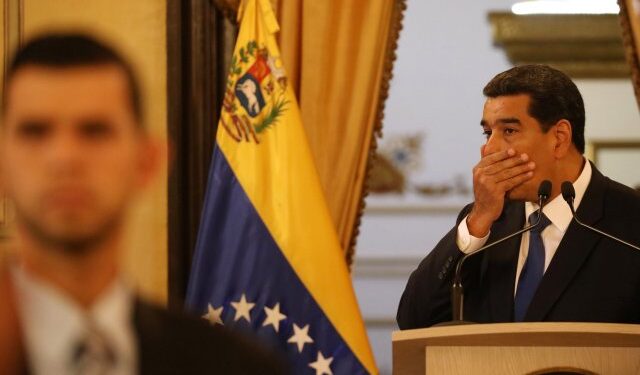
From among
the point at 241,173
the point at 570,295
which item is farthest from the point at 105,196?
the point at 241,173

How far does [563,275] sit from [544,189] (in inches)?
10.1

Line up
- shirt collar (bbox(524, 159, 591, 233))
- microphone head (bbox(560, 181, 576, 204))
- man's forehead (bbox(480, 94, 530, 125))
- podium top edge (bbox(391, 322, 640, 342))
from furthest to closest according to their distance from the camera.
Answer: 1. man's forehead (bbox(480, 94, 530, 125))
2. shirt collar (bbox(524, 159, 591, 233))
3. microphone head (bbox(560, 181, 576, 204))
4. podium top edge (bbox(391, 322, 640, 342))

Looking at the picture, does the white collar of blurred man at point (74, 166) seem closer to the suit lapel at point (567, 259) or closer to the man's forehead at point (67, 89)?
the man's forehead at point (67, 89)

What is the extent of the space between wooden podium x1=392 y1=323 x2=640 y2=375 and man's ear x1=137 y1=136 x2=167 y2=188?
5.95 ft

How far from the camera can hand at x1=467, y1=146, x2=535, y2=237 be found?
9.96ft

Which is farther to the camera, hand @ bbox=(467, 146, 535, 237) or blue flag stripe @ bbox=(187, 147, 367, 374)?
blue flag stripe @ bbox=(187, 147, 367, 374)

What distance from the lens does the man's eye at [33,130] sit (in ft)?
2.23

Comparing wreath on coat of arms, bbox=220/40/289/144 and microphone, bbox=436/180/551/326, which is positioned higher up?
wreath on coat of arms, bbox=220/40/289/144

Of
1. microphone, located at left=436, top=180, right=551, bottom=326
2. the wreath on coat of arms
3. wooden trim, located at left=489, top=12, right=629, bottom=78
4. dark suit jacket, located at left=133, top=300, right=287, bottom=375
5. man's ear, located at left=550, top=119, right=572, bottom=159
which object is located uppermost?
wooden trim, located at left=489, top=12, right=629, bottom=78

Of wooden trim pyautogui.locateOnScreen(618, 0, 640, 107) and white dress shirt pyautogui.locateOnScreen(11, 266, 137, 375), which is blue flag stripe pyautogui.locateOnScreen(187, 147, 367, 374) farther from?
white dress shirt pyautogui.locateOnScreen(11, 266, 137, 375)

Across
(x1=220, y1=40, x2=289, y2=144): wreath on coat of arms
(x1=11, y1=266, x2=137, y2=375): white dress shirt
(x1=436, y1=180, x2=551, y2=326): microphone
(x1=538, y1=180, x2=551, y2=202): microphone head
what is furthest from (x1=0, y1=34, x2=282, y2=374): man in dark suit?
(x1=220, y1=40, x2=289, y2=144): wreath on coat of arms

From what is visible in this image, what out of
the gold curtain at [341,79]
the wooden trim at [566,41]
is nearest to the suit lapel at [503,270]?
the gold curtain at [341,79]

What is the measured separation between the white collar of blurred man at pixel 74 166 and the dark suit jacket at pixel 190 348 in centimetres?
4

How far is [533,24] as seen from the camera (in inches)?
189
